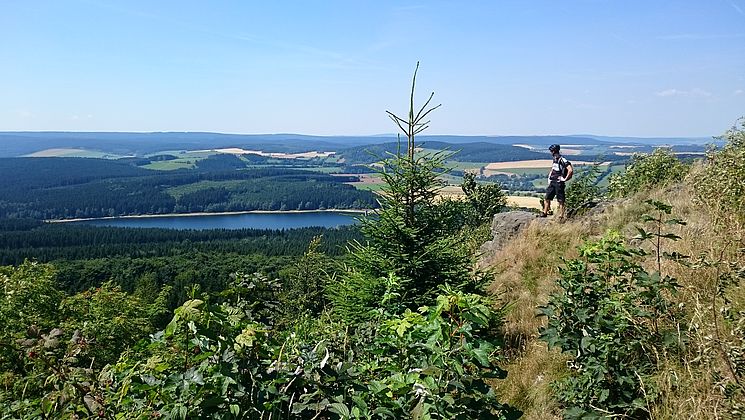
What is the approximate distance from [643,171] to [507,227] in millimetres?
8385

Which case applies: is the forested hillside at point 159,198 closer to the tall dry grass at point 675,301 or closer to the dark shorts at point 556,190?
the dark shorts at point 556,190

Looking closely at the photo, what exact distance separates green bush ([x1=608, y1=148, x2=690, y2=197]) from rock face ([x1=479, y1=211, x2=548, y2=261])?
4923 millimetres

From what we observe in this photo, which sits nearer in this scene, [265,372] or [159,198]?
[265,372]

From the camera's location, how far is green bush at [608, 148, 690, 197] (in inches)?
628

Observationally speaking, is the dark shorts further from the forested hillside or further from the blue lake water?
the forested hillside

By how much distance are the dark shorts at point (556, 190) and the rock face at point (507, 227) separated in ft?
2.16

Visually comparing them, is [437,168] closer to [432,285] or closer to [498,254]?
[432,285]

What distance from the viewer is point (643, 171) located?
57.3 feet

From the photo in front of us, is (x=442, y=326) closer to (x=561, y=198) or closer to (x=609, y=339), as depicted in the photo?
(x=609, y=339)

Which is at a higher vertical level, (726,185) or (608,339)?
(726,185)

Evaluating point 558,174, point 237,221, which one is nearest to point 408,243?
point 558,174

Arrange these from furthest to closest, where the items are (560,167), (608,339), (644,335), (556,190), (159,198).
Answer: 1. (159,198)
2. (556,190)
3. (560,167)
4. (644,335)
5. (608,339)

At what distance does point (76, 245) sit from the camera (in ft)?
320

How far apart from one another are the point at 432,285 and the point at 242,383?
475 centimetres
